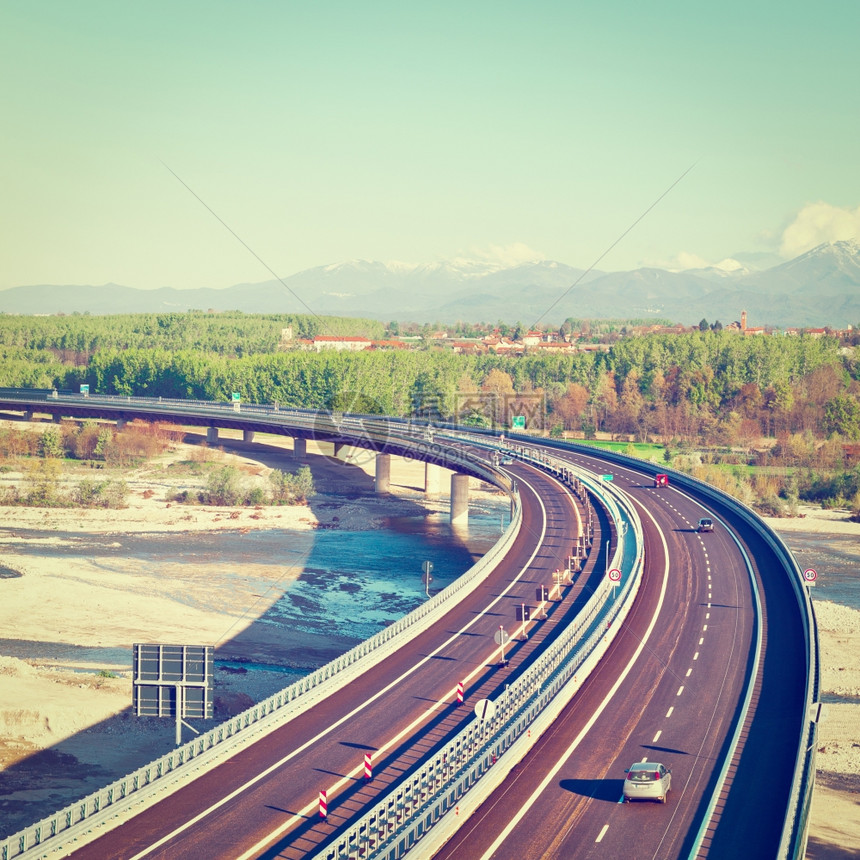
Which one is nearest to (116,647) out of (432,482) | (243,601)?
(243,601)

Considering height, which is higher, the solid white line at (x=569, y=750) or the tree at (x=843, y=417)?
the tree at (x=843, y=417)

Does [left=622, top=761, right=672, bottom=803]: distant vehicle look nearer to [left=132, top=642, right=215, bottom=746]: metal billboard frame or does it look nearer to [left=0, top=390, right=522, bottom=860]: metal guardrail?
[left=0, top=390, right=522, bottom=860]: metal guardrail

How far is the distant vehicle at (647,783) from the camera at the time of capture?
33.4m

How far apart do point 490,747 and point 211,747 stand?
9567mm

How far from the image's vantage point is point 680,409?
597 ft

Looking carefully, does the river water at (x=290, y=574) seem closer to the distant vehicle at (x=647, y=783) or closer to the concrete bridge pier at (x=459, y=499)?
the concrete bridge pier at (x=459, y=499)

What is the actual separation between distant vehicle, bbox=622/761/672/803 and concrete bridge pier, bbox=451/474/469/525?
2977 inches

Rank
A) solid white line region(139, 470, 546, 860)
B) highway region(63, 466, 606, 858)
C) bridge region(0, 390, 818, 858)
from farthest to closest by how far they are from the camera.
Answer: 1. bridge region(0, 390, 818, 858)
2. highway region(63, 466, 606, 858)
3. solid white line region(139, 470, 546, 860)

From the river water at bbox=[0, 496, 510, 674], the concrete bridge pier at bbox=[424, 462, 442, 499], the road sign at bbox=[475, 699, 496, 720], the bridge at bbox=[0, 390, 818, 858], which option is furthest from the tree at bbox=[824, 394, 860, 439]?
the road sign at bbox=[475, 699, 496, 720]

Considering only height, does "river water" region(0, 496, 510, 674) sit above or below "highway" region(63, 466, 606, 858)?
below

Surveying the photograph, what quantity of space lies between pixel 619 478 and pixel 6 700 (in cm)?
6934

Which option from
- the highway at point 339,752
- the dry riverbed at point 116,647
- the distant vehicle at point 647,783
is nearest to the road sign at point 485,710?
the highway at point 339,752

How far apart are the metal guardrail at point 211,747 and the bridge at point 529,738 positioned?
0.08 metres

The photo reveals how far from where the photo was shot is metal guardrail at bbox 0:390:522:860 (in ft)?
97.1
